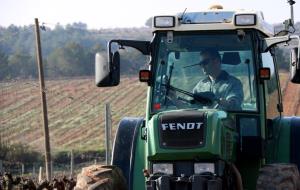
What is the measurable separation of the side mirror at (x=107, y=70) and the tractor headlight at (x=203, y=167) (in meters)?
1.44

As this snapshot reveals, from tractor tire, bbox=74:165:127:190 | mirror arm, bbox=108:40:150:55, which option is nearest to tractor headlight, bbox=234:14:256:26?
mirror arm, bbox=108:40:150:55

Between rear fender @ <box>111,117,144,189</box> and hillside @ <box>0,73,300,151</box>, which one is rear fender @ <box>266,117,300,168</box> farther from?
hillside @ <box>0,73,300,151</box>

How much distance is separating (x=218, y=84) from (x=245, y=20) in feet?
2.48

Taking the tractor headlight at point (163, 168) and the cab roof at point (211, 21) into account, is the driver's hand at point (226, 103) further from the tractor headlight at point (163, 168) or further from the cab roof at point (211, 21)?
the tractor headlight at point (163, 168)

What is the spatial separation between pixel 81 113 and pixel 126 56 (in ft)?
57.1

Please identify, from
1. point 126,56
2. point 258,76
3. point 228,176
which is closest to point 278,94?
point 258,76

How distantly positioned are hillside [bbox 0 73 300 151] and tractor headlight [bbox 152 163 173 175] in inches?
1148

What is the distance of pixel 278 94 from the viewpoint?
10234mm

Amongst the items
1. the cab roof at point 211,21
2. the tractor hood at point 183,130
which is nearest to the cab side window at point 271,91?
the cab roof at point 211,21

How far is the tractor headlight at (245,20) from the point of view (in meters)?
8.52

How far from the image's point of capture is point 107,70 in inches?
340

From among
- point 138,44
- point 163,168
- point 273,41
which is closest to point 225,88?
point 273,41

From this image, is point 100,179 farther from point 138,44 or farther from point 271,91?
point 271,91

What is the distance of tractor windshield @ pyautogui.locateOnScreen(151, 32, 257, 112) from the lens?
8.60m
